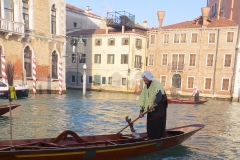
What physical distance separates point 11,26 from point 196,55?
52.9ft

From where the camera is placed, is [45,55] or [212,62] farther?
[212,62]

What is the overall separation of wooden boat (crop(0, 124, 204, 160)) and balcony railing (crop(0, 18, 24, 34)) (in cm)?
1253

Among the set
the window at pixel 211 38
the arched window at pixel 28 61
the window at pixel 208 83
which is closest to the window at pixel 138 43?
the window at pixel 211 38

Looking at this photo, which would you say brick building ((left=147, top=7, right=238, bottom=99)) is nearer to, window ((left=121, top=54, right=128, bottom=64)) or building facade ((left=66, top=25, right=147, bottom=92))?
building facade ((left=66, top=25, right=147, bottom=92))

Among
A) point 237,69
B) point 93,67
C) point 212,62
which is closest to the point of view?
point 237,69

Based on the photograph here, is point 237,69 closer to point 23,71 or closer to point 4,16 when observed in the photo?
point 23,71

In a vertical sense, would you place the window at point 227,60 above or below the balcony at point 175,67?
above

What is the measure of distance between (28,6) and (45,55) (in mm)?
3623

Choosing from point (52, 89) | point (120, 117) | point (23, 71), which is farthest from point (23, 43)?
point (120, 117)

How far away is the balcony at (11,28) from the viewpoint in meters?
15.2

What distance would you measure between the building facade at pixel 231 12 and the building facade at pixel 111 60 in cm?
872

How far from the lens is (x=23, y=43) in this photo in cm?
1694

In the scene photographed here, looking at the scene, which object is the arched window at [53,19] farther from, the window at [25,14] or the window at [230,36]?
the window at [230,36]

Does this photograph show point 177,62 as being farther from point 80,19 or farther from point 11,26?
point 11,26
